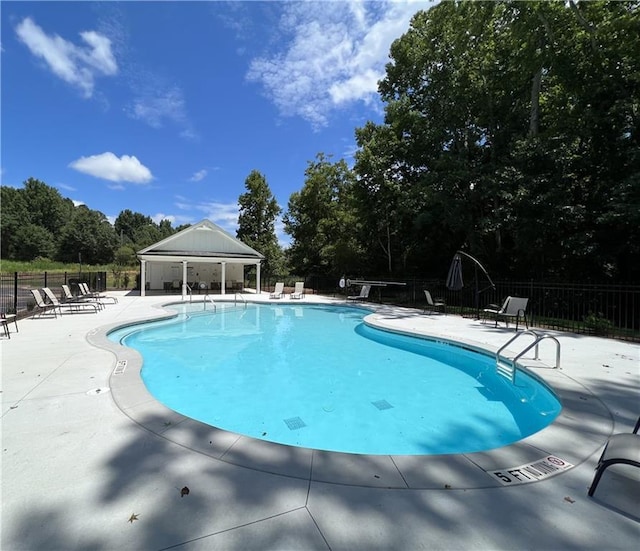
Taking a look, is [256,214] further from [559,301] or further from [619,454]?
[619,454]

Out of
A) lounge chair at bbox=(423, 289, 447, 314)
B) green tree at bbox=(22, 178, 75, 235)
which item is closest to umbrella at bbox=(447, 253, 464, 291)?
lounge chair at bbox=(423, 289, 447, 314)

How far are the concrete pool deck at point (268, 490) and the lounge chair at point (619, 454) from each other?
208 mm

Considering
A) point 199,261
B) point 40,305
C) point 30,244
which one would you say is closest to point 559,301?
point 40,305

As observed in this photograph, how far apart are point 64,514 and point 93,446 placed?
919 mm

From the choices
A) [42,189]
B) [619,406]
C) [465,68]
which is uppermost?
[42,189]

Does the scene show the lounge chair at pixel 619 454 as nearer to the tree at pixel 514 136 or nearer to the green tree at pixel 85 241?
the tree at pixel 514 136

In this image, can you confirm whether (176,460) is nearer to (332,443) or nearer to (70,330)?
(332,443)

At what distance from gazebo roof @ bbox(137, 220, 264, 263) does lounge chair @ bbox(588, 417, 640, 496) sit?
20794mm

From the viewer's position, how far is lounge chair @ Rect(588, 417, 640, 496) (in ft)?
6.96

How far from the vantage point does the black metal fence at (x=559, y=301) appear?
909cm

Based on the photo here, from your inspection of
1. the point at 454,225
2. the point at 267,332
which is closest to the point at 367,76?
the point at 454,225

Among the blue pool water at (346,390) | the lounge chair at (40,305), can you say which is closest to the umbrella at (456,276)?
the blue pool water at (346,390)

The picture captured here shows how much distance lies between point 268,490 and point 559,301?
47.7 ft

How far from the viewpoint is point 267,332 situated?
10711 mm
